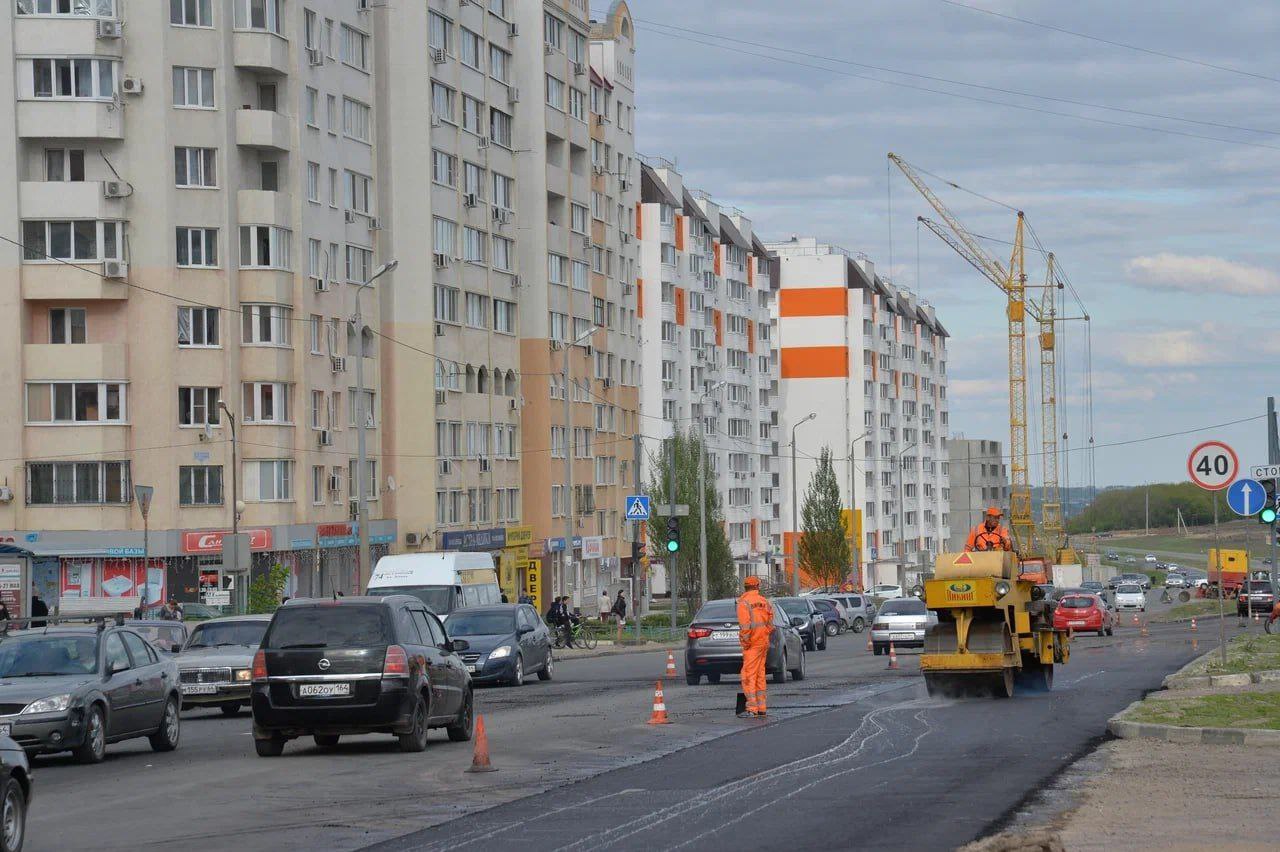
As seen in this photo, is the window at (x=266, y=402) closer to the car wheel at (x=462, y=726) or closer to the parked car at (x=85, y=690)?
the parked car at (x=85, y=690)

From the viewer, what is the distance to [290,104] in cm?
6281

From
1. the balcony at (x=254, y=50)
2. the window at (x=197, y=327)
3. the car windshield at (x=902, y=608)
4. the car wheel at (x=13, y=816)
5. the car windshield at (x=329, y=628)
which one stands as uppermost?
the balcony at (x=254, y=50)

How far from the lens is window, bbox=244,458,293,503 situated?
200ft

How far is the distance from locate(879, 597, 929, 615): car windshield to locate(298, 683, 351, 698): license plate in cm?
3067

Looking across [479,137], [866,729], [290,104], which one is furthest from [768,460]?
[866,729]

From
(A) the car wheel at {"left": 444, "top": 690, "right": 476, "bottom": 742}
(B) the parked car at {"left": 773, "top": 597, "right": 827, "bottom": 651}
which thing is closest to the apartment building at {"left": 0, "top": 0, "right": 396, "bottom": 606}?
(B) the parked car at {"left": 773, "top": 597, "right": 827, "bottom": 651}

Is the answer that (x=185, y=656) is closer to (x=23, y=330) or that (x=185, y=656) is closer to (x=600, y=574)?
(x=23, y=330)

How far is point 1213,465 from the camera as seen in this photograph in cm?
2508

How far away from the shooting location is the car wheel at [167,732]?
21531 mm

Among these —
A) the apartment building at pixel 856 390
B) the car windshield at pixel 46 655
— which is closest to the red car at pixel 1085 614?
the car windshield at pixel 46 655

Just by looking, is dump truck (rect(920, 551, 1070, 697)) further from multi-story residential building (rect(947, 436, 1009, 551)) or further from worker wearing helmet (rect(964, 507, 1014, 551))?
multi-story residential building (rect(947, 436, 1009, 551))

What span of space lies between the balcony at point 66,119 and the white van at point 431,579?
23.3 metres

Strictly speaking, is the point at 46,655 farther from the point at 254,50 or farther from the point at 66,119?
the point at 254,50

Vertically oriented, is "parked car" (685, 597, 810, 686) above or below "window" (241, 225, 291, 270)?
below
